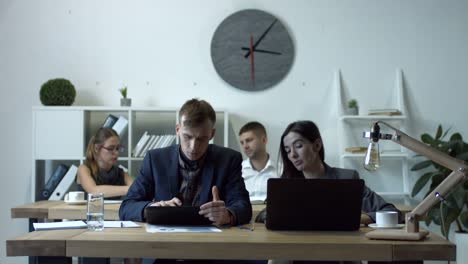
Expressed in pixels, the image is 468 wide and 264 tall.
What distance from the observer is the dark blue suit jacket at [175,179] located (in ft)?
9.03

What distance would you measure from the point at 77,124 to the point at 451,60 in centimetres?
307

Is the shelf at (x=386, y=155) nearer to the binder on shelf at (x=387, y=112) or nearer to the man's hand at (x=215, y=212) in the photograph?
→ the binder on shelf at (x=387, y=112)

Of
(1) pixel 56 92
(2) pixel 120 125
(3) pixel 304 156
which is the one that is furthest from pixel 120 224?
(1) pixel 56 92

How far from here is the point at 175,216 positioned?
7.96 feet

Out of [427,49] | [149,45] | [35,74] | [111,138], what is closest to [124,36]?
[149,45]

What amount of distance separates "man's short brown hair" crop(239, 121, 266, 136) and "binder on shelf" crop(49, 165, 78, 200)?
1.35 m

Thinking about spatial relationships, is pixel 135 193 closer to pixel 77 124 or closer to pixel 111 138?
pixel 111 138

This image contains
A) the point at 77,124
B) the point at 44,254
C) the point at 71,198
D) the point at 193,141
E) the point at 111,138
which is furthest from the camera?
the point at 77,124

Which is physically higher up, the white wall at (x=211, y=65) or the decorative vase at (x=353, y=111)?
the white wall at (x=211, y=65)

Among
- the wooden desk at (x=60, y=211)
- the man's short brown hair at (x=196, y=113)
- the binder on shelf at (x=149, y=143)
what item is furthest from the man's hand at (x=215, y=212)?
the binder on shelf at (x=149, y=143)

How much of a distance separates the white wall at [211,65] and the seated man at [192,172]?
8.20 feet

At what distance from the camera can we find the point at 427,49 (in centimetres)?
532

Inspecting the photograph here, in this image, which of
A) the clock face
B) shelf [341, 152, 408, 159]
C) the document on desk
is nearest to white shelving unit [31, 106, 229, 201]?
the clock face

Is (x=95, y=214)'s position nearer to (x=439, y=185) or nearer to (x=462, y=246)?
(x=439, y=185)
